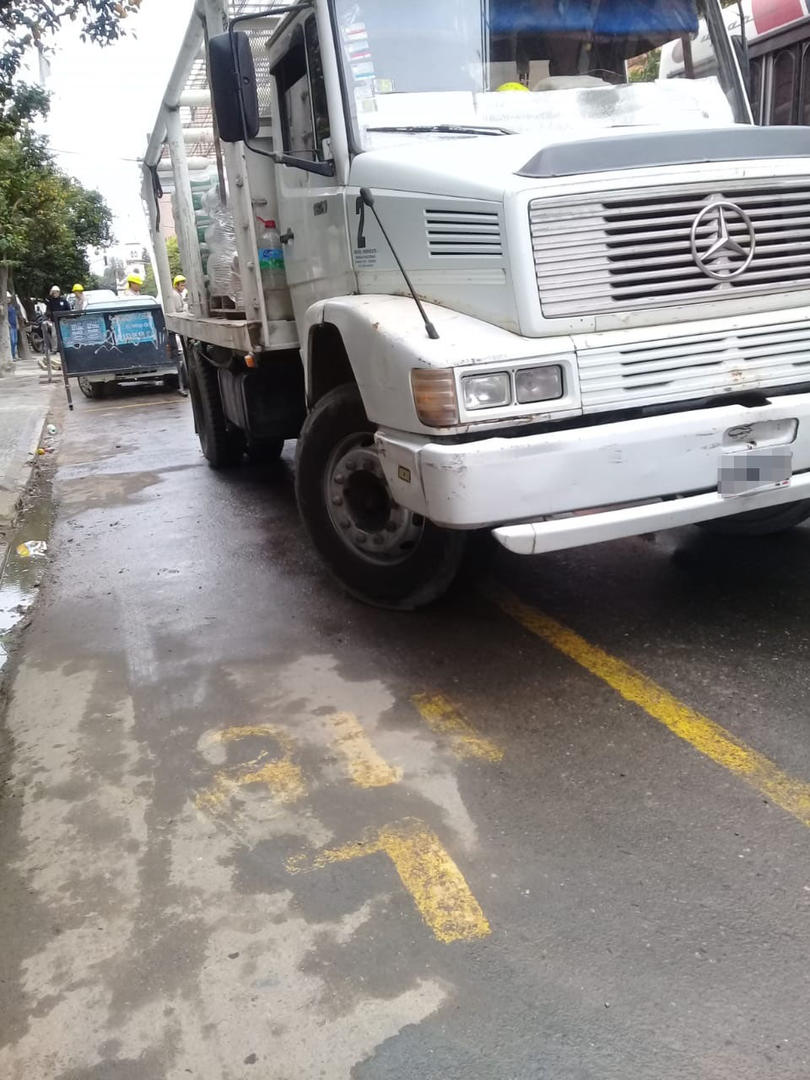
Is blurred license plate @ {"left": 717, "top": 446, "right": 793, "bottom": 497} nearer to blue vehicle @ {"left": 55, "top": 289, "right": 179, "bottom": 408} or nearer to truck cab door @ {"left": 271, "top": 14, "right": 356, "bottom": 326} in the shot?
truck cab door @ {"left": 271, "top": 14, "right": 356, "bottom": 326}

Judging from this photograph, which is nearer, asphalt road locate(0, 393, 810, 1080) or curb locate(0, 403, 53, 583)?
asphalt road locate(0, 393, 810, 1080)

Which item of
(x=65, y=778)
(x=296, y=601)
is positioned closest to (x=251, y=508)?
(x=296, y=601)

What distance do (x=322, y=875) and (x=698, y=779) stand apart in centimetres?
126

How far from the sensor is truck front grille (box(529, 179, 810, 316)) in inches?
134

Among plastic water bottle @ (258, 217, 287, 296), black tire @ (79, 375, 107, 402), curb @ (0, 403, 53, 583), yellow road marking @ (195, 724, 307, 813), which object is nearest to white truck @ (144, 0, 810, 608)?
plastic water bottle @ (258, 217, 287, 296)

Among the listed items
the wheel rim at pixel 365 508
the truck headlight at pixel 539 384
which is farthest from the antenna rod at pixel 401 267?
the wheel rim at pixel 365 508

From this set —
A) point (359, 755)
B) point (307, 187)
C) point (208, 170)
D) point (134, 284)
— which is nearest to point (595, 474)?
point (359, 755)

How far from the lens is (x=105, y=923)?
2670 mm

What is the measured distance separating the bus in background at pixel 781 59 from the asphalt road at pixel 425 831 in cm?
403

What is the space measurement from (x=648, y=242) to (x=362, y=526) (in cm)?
185

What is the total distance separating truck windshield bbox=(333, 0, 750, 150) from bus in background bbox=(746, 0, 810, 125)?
332 centimetres

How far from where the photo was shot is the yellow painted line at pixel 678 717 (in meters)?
2.97

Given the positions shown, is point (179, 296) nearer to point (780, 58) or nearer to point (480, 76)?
point (480, 76)

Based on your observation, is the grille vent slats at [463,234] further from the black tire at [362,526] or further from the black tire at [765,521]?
the black tire at [765,521]
